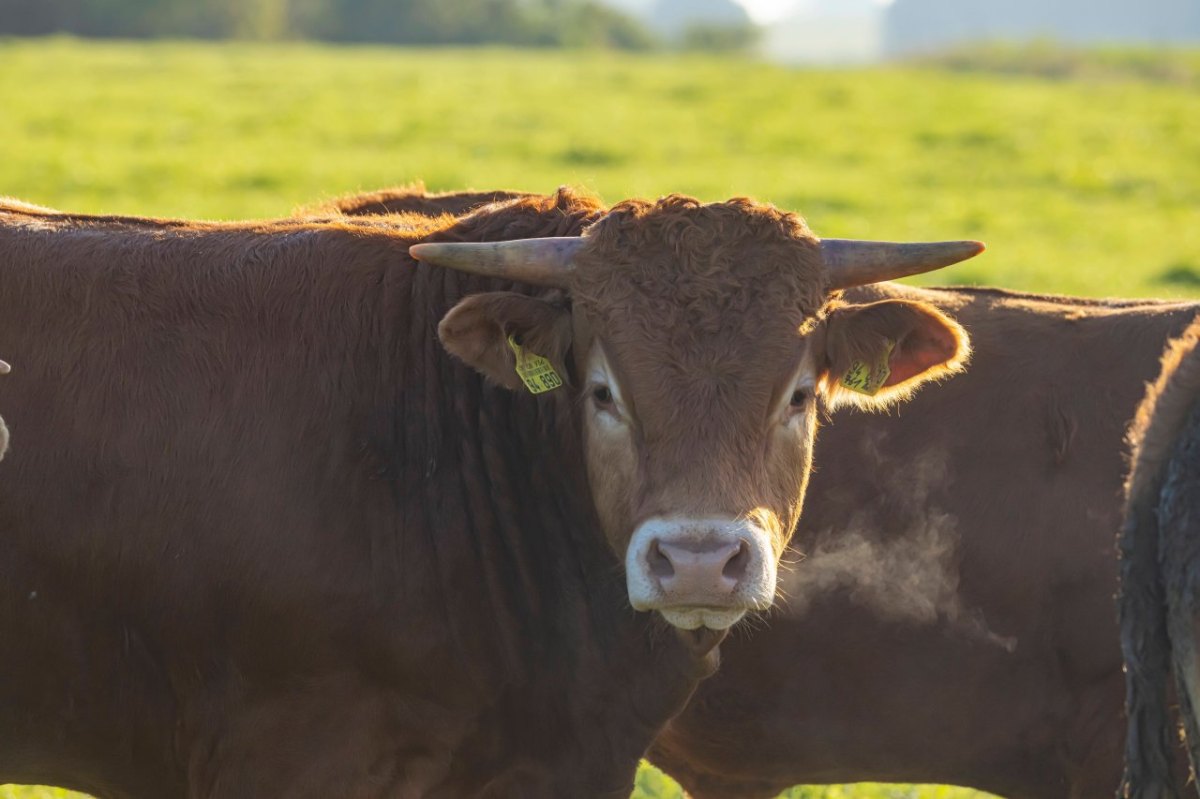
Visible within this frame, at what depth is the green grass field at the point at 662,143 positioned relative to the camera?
18938mm

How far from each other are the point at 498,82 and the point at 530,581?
1085 inches

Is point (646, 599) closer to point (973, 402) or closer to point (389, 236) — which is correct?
point (389, 236)

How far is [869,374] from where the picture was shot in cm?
513

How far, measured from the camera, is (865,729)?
226 inches

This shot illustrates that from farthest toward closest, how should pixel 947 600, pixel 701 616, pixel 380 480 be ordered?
1. pixel 947 600
2. pixel 380 480
3. pixel 701 616

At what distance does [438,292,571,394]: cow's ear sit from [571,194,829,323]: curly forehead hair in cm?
15

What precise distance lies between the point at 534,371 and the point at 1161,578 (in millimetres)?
1938

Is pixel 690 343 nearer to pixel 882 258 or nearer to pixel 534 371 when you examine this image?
pixel 534 371

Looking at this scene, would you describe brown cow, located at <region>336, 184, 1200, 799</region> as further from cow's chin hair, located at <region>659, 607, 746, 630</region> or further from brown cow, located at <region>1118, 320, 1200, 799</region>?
brown cow, located at <region>1118, 320, 1200, 799</region>

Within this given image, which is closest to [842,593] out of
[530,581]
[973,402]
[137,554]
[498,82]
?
[973,402]

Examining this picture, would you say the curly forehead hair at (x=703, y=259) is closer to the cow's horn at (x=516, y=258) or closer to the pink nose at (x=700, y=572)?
the cow's horn at (x=516, y=258)

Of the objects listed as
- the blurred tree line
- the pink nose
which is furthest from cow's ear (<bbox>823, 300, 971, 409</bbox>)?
the blurred tree line

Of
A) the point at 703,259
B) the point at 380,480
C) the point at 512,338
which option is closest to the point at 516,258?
the point at 512,338

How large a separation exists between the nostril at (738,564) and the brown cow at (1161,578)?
991 mm
